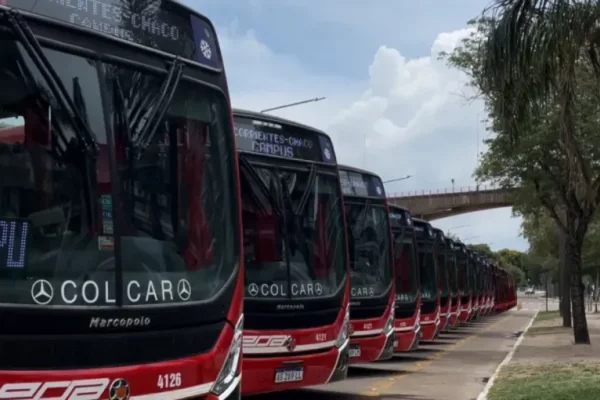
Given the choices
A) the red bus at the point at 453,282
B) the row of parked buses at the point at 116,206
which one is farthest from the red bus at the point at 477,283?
the row of parked buses at the point at 116,206

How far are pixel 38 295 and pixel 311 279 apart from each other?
5491 millimetres

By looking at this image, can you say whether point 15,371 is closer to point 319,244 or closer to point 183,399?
point 183,399

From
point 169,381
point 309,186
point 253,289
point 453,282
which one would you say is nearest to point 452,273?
point 453,282

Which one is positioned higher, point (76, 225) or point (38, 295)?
point (76, 225)

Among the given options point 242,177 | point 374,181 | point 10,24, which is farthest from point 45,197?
point 374,181

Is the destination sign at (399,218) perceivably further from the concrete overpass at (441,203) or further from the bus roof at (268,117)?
the concrete overpass at (441,203)

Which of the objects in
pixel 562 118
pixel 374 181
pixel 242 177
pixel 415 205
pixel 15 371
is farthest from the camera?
pixel 415 205

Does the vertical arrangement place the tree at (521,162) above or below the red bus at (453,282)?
above

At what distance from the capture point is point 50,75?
515 centimetres

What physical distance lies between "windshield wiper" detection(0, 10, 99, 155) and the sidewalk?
875 centimetres

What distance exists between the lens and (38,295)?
479 cm

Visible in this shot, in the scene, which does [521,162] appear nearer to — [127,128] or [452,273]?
[452,273]

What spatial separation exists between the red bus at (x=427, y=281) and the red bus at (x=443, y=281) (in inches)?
96.2

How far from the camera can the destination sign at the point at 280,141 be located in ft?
31.6
